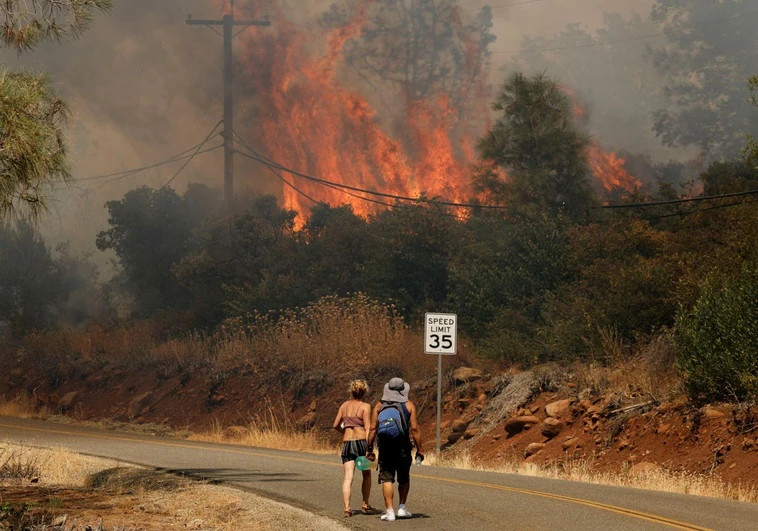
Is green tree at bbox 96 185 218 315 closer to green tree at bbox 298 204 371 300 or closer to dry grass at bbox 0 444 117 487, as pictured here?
green tree at bbox 298 204 371 300

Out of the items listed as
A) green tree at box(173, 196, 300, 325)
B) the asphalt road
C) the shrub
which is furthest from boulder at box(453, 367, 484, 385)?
green tree at box(173, 196, 300, 325)

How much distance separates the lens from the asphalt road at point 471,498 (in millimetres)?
13789

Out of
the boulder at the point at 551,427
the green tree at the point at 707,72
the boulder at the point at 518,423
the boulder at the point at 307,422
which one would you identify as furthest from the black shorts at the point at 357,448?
the green tree at the point at 707,72

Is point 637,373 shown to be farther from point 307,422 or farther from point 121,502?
point 121,502

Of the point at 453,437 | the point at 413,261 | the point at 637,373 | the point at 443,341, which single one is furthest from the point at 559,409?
the point at 413,261

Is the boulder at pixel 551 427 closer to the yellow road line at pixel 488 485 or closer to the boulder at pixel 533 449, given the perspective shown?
the boulder at pixel 533 449

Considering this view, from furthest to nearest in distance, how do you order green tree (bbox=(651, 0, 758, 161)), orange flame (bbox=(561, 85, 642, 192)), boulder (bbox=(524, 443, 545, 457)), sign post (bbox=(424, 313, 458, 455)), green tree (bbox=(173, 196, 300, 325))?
1. green tree (bbox=(651, 0, 758, 161))
2. orange flame (bbox=(561, 85, 642, 192))
3. green tree (bbox=(173, 196, 300, 325))
4. boulder (bbox=(524, 443, 545, 457))
5. sign post (bbox=(424, 313, 458, 455))

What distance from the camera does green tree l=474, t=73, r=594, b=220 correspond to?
47.8 meters

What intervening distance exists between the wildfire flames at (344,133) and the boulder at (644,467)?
5375 centimetres

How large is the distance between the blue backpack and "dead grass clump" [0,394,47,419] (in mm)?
29749

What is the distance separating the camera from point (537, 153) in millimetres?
48969

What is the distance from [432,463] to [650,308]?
845 cm

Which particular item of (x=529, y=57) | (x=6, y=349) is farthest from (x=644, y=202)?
(x=529, y=57)

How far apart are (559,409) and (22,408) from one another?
23886 mm
